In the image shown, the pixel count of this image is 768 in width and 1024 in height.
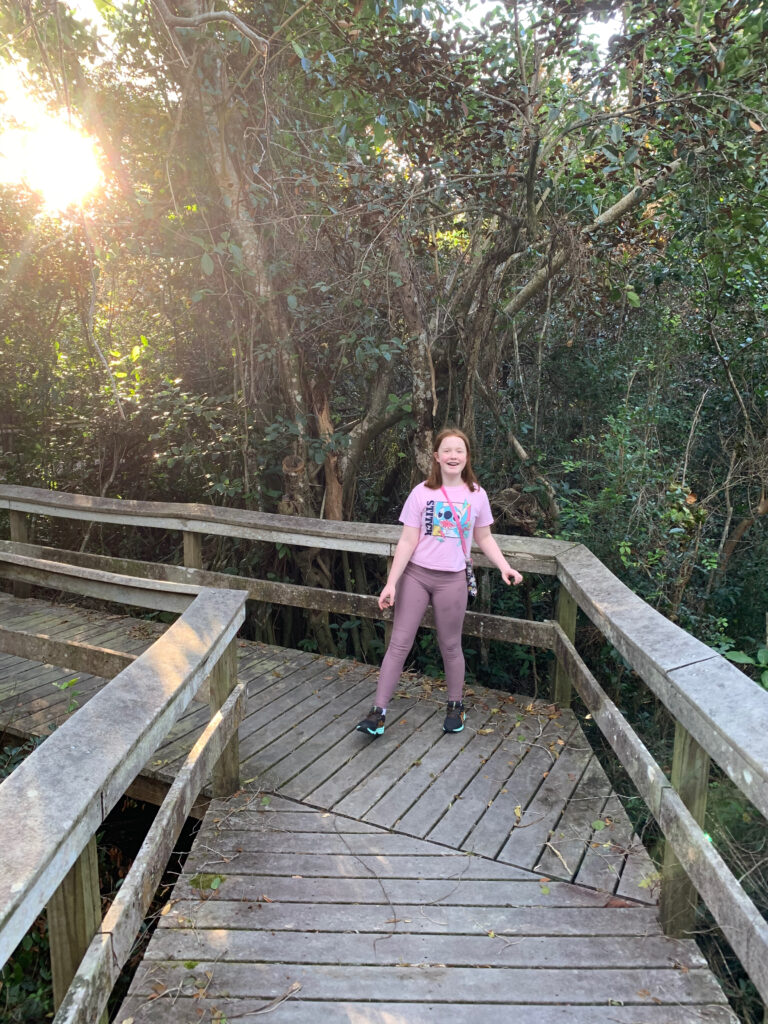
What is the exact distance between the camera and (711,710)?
1.98 meters

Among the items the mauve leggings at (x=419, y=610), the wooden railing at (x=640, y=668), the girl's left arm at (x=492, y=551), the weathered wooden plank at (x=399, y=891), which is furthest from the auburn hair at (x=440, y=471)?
the weathered wooden plank at (x=399, y=891)

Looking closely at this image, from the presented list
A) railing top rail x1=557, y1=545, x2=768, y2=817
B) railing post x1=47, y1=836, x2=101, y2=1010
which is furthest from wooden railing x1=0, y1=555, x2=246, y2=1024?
railing top rail x1=557, y1=545, x2=768, y2=817

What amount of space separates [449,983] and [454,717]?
1.69 metres

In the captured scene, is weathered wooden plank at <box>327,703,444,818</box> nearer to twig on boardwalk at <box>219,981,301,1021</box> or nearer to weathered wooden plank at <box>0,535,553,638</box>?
weathered wooden plank at <box>0,535,553,638</box>

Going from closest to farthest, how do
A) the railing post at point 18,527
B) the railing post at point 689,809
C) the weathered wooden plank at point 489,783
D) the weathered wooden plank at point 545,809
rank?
the railing post at point 689,809, the weathered wooden plank at point 545,809, the weathered wooden plank at point 489,783, the railing post at point 18,527

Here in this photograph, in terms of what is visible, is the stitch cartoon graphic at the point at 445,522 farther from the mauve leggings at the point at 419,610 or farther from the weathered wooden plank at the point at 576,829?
the weathered wooden plank at the point at 576,829

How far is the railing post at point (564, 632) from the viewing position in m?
3.99

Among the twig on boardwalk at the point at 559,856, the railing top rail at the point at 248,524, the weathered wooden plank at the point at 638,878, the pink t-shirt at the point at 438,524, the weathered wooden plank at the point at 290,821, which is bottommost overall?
the weathered wooden plank at the point at 290,821

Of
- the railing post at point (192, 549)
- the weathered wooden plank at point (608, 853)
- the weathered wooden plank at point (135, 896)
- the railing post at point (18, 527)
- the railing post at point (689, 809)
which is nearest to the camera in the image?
the weathered wooden plank at point (135, 896)

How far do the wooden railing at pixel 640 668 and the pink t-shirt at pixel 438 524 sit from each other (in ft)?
1.65

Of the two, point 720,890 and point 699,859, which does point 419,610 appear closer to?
point 699,859

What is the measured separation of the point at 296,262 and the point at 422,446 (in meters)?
1.68

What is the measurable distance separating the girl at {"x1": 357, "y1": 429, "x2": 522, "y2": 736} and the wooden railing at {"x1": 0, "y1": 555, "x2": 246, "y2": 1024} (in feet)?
3.51

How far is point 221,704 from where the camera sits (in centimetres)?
300
